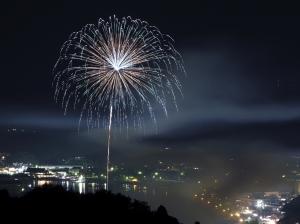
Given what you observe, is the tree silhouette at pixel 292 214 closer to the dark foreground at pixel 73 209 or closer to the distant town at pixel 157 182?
the distant town at pixel 157 182

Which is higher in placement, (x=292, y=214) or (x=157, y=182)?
(x=157, y=182)

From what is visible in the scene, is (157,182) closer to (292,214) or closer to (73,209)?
(292,214)

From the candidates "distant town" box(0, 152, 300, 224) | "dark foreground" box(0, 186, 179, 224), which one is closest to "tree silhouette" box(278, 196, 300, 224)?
"distant town" box(0, 152, 300, 224)

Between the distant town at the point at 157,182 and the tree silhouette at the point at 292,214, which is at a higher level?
the distant town at the point at 157,182

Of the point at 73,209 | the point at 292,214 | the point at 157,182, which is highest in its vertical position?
the point at 157,182

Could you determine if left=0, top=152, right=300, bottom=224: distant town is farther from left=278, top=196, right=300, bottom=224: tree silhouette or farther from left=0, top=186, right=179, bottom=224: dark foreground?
left=0, top=186, right=179, bottom=224: dark foreground

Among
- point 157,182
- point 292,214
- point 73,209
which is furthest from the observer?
point 157,182

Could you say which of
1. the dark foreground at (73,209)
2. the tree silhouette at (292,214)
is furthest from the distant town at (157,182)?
the dark foreground at (73,209)

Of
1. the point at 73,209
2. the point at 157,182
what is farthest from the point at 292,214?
the point at 157,182

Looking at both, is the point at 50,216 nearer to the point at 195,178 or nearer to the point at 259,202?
the point at 259,202
